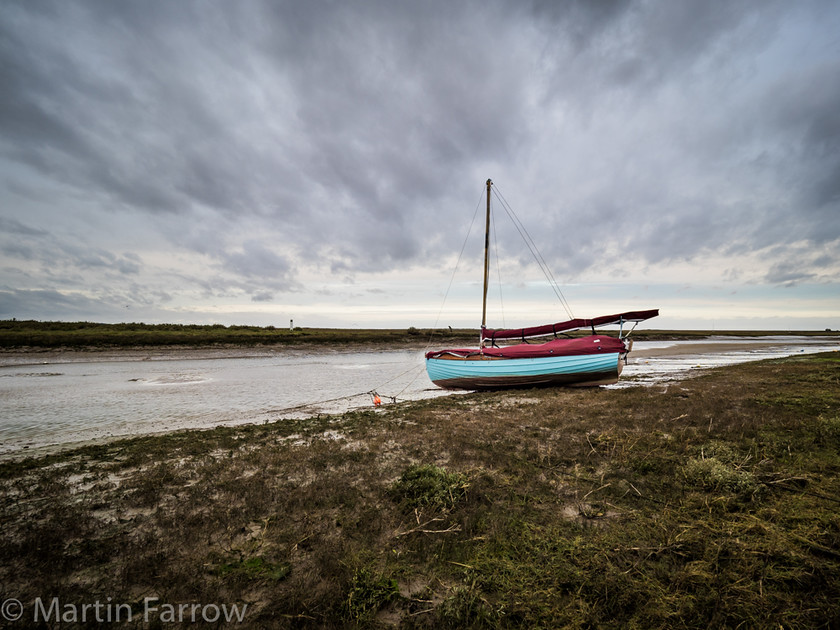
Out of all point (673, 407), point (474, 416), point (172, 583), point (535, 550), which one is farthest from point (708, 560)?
point (673, 407)

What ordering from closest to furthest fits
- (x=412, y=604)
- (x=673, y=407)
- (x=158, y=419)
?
1. (x=412, y=604)
2. (x=673, y=407)
3. (x=158, y=419)

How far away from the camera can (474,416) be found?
11.9 metres

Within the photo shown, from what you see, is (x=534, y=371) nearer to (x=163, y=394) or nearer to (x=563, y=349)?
(x=563, y=349)

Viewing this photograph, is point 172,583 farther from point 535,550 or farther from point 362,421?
point 362,421

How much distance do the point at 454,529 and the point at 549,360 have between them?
1450 centimetres

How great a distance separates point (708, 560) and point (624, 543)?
0.75 metres

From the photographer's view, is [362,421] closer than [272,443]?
No

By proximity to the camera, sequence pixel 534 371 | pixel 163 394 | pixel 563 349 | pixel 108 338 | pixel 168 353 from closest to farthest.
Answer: pixel 563 349
pixel 534 371
pixel 163 394
pixel 168 353
pixel 108 338

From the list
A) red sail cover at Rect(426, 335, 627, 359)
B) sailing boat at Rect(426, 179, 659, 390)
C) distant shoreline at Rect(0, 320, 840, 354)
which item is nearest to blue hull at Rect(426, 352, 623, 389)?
sailing boat at Rect(426, 179, 659, 390)

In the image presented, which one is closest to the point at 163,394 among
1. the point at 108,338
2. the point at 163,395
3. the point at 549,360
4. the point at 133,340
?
the point at 163,395

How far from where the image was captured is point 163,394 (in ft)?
60.7

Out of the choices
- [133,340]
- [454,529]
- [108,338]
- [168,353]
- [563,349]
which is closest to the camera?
[454,529]

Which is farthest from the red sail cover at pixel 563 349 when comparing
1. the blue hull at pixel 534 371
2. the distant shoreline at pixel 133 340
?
the distant shoreline at pixel 133 340

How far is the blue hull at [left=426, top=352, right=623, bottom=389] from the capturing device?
17.2 m
